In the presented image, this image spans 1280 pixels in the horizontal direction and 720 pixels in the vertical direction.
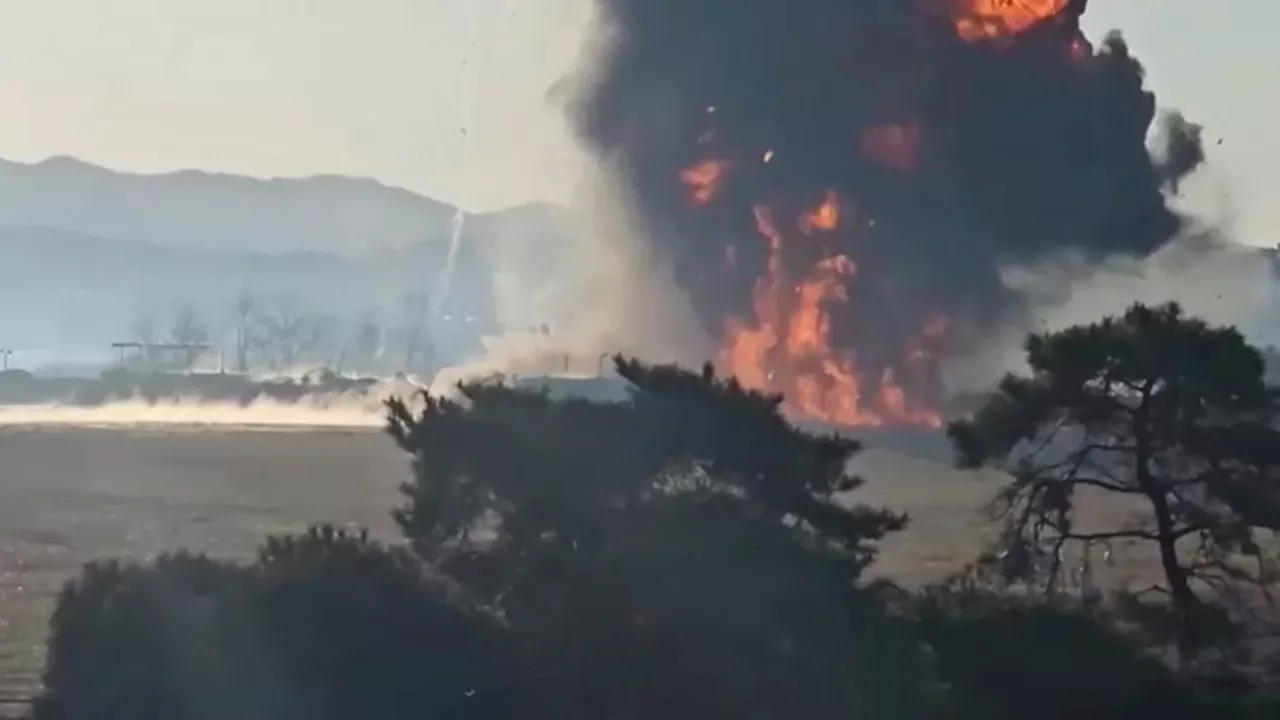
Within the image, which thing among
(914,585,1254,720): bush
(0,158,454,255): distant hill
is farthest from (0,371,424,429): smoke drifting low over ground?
(914,585,1254,720): bush

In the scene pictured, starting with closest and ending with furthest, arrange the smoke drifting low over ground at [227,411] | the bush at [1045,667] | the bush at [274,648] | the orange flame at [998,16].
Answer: the bush at [274,648] → the bush at [1045,667] → the smoke drifting low over ground at [227,411] → the orange flame at [998,16]

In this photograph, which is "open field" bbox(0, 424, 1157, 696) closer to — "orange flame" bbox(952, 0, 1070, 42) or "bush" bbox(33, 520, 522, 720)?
"bush" bbox(33, 520, 522, 720)

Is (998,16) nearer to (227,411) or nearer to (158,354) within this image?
(227,411)

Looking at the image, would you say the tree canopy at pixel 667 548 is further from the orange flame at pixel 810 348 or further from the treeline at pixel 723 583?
the orange flame at pixel 810 348

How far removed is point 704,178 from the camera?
581 centimetres

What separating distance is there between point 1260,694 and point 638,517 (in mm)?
2571

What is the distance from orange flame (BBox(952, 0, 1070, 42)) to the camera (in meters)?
5.92

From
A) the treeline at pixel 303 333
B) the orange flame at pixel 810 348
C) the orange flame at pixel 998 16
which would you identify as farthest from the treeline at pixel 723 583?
the orange flame at pixel 998 16

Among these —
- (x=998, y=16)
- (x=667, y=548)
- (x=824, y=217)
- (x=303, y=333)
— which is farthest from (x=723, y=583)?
(x=998, y=16)

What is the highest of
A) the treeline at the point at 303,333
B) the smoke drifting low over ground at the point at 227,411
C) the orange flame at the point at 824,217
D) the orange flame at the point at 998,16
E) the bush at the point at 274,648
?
the orange flame at the point at 998,16

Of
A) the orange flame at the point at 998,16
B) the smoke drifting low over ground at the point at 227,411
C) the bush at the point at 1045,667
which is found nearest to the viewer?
the bush at the point at 1045,667

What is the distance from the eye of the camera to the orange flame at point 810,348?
5680mm

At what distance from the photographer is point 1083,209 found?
19.1 ft

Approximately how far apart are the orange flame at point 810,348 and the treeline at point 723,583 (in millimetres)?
135
